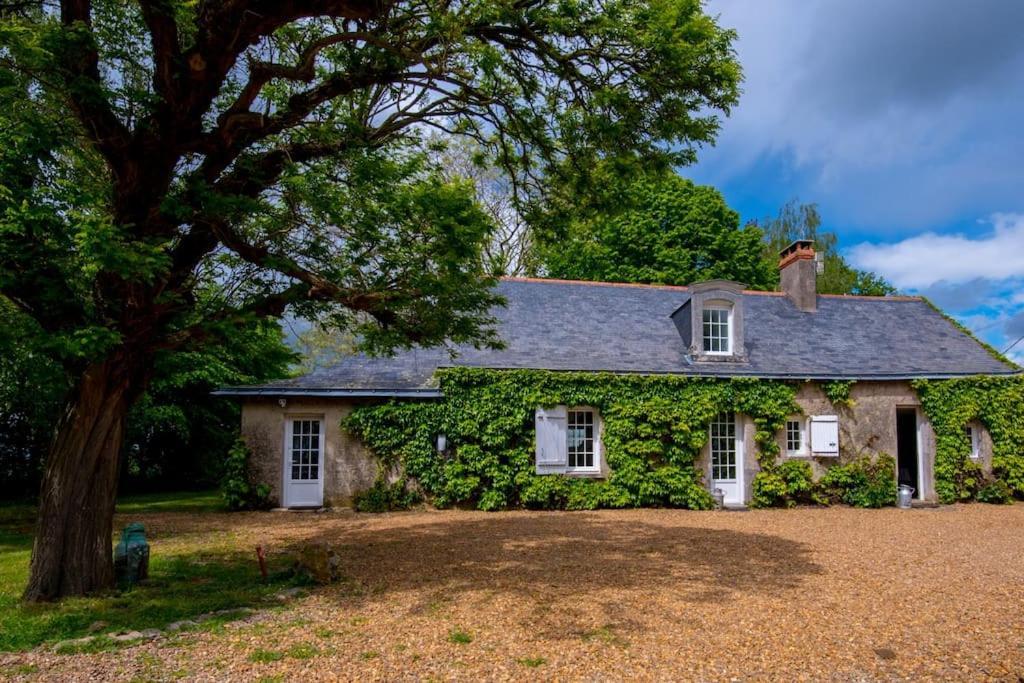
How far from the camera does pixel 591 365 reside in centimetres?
1593

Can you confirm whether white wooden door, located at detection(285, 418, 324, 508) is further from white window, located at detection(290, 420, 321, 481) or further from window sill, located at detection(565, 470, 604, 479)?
window sill, located at detection(565, 470, 604, 479)

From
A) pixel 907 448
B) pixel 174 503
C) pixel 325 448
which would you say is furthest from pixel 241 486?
pixel 907 448

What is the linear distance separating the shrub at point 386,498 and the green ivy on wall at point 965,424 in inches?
495

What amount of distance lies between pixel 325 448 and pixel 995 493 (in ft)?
52.6

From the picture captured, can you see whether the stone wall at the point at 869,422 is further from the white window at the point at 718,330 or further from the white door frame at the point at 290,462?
the white door frame at the point at 290,462

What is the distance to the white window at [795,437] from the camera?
16.4 metres

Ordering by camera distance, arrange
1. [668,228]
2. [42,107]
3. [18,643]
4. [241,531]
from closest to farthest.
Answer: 1. [18,643]
2. [42,107]
3. [241,531]
4. [668,228]

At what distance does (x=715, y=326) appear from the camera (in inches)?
680

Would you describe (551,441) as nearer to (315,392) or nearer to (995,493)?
(315,392)

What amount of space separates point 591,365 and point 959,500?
9841 millimetres

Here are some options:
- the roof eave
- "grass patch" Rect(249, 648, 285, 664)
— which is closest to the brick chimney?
the roof eave

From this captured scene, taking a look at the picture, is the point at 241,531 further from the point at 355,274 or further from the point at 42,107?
the point at 42,107

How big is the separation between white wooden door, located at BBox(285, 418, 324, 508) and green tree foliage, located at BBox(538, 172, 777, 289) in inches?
567

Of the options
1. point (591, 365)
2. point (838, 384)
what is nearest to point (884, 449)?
point (838, 384)
